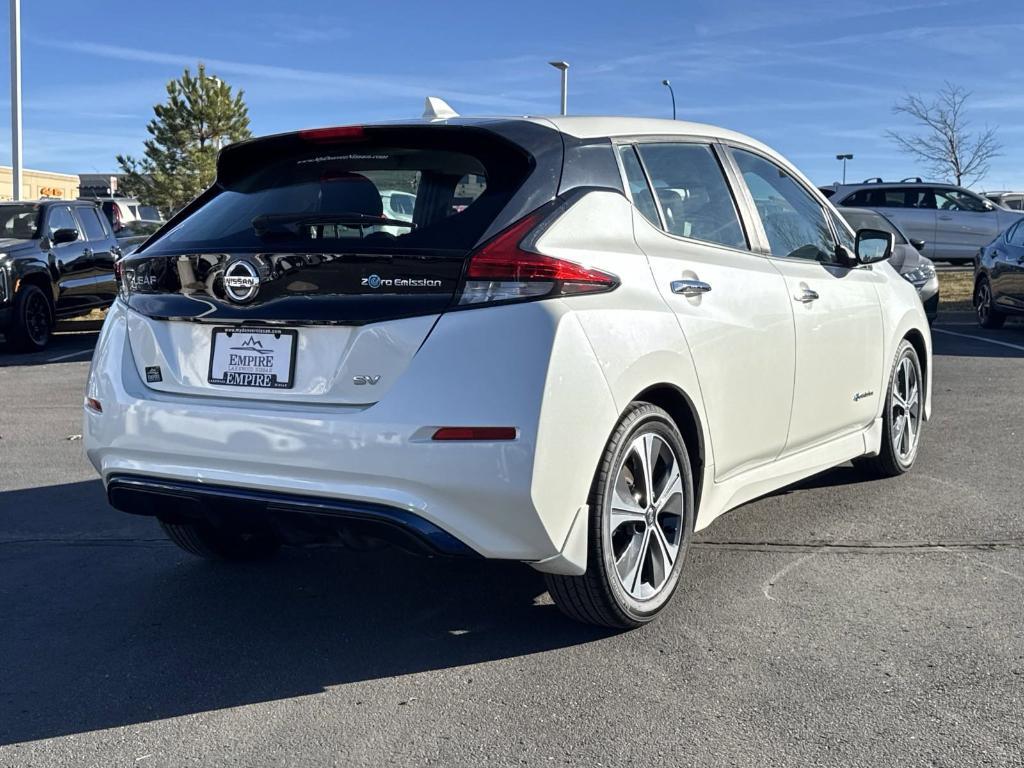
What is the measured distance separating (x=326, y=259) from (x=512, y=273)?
578mm

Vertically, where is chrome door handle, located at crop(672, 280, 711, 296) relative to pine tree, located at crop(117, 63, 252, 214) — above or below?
below

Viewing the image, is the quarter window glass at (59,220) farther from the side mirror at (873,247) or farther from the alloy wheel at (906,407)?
the side mirror at (873,247)

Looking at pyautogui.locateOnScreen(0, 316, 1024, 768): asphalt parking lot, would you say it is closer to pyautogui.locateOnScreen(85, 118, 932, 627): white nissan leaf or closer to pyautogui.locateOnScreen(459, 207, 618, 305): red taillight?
pyautogui.locateOnScreen(85, 118, 932, 627): white nissan leaf

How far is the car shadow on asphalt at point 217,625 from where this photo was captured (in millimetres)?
3562

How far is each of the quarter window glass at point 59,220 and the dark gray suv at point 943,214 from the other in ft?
49.7

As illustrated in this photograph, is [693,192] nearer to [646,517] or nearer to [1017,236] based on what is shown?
[646,517]

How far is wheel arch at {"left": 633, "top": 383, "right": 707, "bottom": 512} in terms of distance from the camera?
13.3 feet

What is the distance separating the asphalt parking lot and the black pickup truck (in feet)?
27.6

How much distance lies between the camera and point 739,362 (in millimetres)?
4406

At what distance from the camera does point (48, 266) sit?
14148 millimetres

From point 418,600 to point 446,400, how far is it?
1.24 meters

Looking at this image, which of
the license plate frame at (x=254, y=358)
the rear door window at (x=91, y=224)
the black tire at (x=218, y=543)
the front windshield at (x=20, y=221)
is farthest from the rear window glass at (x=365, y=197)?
the rear door window at (x=91, y=224)

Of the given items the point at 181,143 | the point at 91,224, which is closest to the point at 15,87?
the point at 91,224

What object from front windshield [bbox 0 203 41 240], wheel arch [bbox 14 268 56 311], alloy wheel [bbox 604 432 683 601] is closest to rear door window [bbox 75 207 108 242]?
front windshield [bbox 0 203 41 240]
